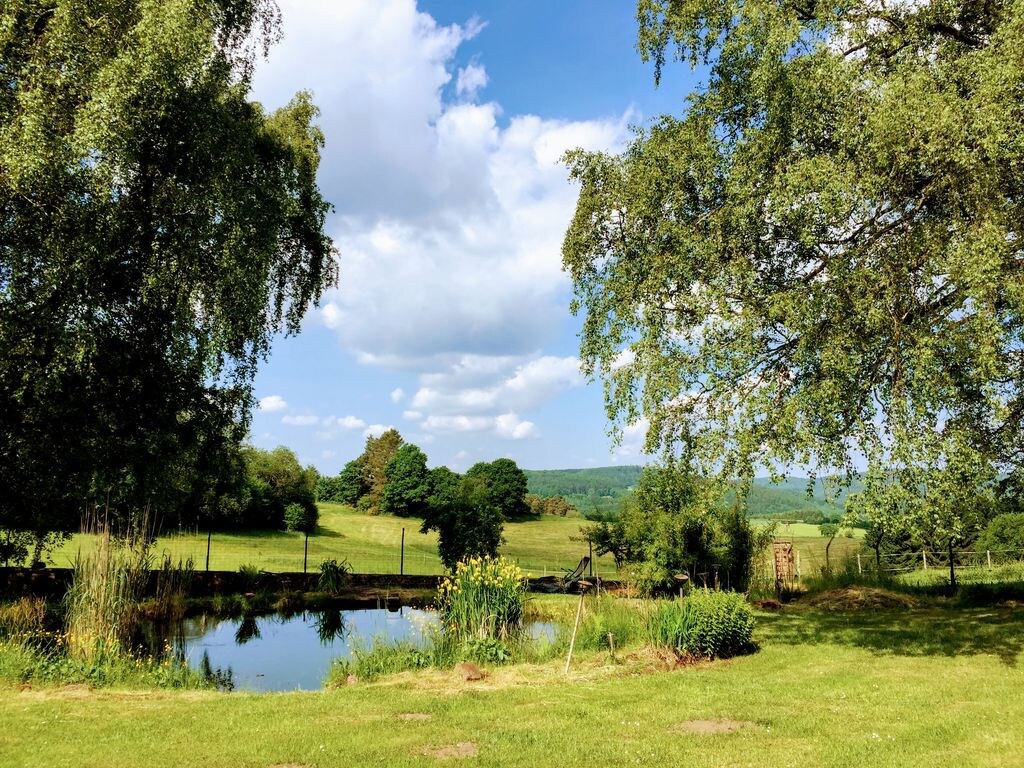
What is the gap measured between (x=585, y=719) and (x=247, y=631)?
11.3 m

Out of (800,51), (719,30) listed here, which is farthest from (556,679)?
(719,30)

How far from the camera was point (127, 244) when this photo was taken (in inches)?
498

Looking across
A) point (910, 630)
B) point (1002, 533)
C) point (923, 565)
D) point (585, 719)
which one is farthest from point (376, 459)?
point (585, 719)

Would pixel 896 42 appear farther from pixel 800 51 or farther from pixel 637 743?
pixel 637 743

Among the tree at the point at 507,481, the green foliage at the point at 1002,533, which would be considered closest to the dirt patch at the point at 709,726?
the green foliage at the point at 1002,533

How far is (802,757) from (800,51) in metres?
11.3

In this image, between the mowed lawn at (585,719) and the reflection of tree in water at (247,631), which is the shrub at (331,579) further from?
the mowed lawn at (585,719)

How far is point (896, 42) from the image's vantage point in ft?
36.4

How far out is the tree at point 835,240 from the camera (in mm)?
9484

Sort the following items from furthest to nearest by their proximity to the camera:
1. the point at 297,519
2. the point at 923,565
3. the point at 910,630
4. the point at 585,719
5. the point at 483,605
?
the point at 297,519, the point at 923,565, the point at 910,630, the point at 483,605, the point at 585,719

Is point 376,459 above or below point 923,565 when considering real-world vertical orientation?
above

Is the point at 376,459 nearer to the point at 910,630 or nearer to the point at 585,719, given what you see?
the point at 910,630

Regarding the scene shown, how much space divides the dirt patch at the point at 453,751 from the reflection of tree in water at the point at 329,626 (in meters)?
9.26

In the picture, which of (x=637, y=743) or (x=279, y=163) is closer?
(x=637, y=743)
